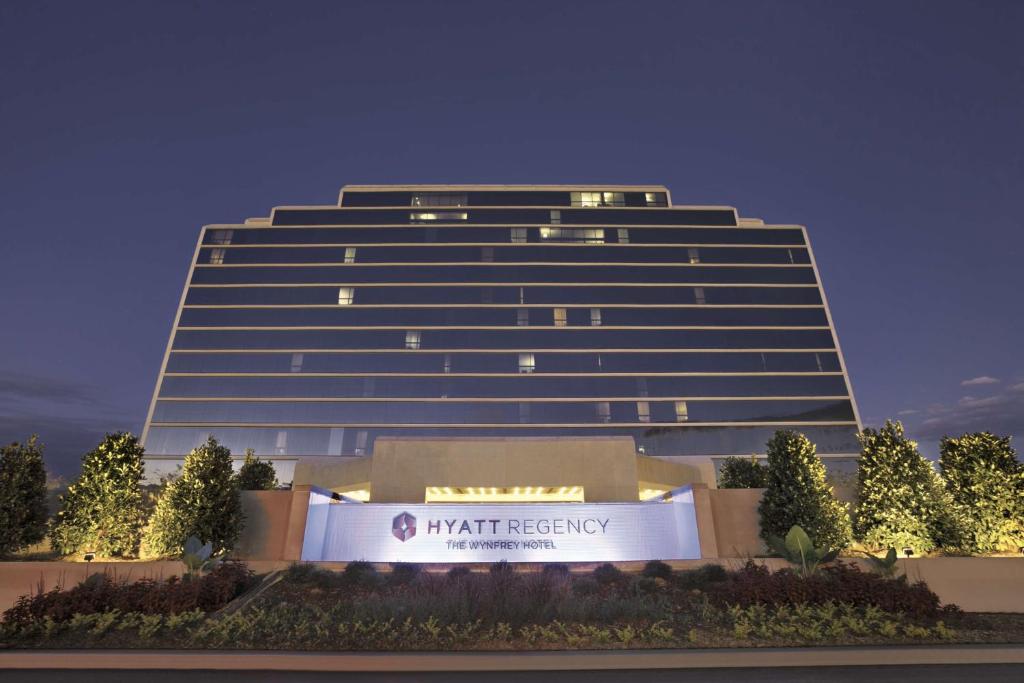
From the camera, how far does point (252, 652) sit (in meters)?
9.47

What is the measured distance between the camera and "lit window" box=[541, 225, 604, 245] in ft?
233

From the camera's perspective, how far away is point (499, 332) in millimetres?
64375

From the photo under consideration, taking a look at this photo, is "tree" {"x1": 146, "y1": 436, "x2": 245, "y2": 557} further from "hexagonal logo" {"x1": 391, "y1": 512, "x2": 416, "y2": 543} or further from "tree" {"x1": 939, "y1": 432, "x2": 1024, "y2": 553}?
"tree" {"x1": 939, "y1": 432, "x2": 1024, "y2": 553}

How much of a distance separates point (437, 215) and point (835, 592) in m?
68.0

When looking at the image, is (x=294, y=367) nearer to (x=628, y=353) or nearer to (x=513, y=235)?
(x=513, y=235)

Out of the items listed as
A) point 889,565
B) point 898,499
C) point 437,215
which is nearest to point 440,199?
point 437,215

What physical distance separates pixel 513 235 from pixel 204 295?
41966 mm

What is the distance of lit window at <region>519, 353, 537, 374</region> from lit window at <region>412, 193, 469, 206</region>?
A: 84.3 feet

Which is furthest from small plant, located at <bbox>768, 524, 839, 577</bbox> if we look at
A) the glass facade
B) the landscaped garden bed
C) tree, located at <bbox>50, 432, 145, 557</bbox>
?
the glass facade

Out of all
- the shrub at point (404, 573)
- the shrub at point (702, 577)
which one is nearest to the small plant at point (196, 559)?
the shrub at point (404, 573)

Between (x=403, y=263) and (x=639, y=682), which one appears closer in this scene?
(x=639, y=682)

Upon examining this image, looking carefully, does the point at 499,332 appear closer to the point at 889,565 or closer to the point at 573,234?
the point at 573,234

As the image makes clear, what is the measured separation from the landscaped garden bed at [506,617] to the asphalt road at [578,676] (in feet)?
3.21

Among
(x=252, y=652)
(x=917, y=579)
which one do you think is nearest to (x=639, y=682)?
(x=252, y=652)
